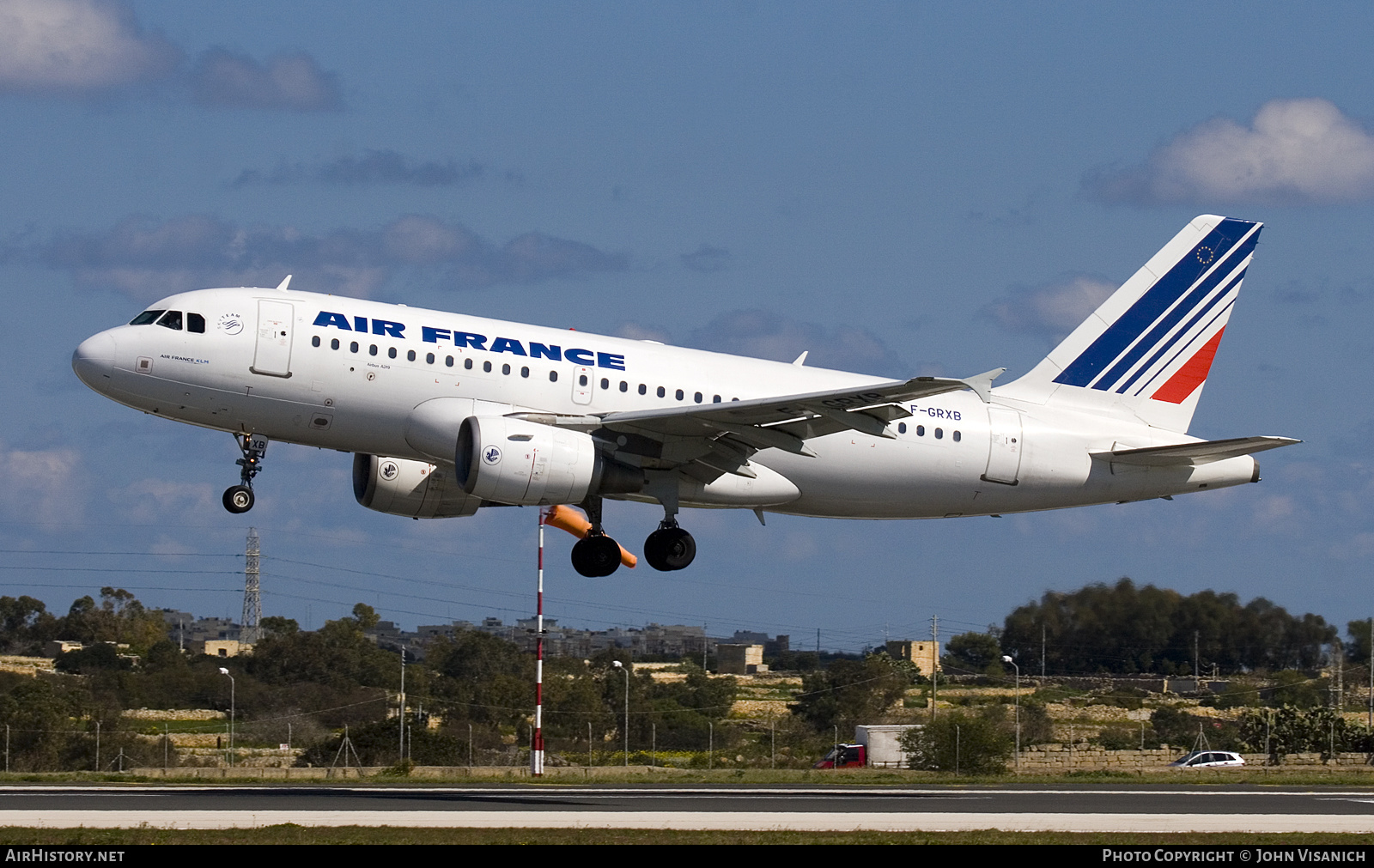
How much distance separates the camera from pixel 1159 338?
1796 inches

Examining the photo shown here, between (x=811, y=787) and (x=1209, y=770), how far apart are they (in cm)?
1909

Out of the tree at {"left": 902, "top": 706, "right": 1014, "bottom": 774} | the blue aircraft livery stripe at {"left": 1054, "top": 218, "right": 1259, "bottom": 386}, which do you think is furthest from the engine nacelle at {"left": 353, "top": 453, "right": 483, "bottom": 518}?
the tree at {"left": 902, "top": 706, "right": 1014, "bottom": 774}

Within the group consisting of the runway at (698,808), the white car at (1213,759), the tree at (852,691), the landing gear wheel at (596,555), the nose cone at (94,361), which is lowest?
the white car at (1213,759)

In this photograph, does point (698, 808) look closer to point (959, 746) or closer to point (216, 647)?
point (959, 746)

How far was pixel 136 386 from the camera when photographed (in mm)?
36656

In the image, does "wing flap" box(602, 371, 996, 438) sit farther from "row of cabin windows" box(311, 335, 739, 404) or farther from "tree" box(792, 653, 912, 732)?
"tree" box(792, 653, 912, 732)

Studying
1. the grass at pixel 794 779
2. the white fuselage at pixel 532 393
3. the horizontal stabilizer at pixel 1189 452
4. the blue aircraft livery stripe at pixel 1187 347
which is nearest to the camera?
the white fuselage at pixel 532 393

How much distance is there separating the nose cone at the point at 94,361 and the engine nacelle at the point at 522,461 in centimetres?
741

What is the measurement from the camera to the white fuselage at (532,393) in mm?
36656

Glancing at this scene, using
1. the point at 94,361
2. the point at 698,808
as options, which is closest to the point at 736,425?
the point at 698,808

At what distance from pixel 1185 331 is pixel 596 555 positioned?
16808mm

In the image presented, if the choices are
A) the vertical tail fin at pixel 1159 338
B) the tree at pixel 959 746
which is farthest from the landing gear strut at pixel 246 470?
the tree at pixel 959 746

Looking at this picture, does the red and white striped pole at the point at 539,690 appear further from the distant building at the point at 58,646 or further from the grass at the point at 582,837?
the distant building at the point at 58,646

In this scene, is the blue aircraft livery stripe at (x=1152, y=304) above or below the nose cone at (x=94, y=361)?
above
